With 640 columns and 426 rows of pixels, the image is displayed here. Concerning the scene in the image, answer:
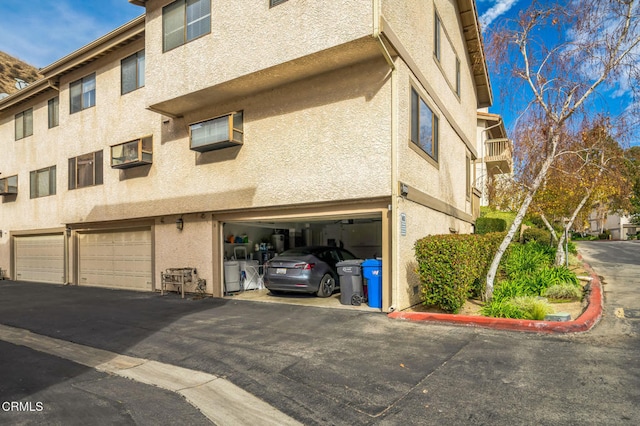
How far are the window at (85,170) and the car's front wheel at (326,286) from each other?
381 inches

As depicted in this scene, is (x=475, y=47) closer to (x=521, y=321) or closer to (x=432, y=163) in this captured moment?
(x=432, y=163)

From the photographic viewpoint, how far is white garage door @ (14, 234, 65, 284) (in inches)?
680

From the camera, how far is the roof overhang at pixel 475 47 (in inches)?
582

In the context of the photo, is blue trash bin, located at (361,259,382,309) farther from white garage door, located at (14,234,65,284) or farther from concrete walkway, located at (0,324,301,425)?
white garage door, located at (14,234,65,284)

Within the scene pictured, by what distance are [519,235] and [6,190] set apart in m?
25.8

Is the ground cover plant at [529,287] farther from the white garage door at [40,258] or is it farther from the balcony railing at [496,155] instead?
the white garage door at [40,258]

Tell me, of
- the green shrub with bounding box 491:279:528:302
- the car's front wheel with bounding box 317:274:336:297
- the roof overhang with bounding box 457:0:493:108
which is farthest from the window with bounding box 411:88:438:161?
the car's front wheel with bounding box 317:274:336:297

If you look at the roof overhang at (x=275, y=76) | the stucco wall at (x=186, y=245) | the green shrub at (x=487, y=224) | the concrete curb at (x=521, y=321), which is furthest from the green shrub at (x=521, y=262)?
the stucco wall at (x=186, y=245)

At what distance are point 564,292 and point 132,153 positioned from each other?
13221mm

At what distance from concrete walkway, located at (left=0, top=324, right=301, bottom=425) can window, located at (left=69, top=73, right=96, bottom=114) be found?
37.0 feet

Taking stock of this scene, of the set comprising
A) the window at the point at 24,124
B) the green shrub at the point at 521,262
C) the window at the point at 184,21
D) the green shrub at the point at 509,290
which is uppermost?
the window at the point at 184,21

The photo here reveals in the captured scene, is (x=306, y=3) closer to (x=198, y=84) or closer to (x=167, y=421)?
(x=198, y=84)

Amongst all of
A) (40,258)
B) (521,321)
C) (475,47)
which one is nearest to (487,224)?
(475,47)

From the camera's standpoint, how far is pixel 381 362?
5574 mm
